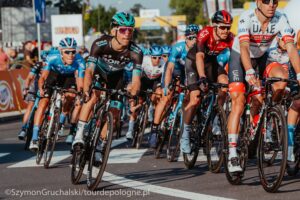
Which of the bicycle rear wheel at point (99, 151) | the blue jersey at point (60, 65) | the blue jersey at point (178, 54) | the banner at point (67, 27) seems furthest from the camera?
the banner at point (67, 27)

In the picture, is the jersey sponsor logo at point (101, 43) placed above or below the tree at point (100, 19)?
above

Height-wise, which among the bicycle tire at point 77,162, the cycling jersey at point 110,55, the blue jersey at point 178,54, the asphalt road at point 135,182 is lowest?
the asphalt road at point 135,182

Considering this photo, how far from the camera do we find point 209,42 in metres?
10.0

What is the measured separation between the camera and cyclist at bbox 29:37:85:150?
39.4 feet

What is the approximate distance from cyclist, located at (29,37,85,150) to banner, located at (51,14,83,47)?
26.7 m

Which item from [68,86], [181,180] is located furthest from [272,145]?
[68,86]

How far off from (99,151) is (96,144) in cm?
9

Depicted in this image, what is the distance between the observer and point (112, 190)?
336 inches

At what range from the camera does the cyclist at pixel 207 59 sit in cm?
978

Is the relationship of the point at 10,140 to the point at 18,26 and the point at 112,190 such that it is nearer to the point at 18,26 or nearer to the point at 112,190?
the point at 112,190

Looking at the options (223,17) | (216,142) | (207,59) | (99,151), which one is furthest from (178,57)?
(99,151)

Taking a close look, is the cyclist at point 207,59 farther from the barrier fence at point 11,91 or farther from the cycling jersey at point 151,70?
the barrier fence at point 11,91

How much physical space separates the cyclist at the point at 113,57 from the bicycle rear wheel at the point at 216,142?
1021 millimetres

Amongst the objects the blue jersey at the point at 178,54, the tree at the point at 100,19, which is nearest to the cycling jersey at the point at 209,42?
the blue jersey at the point at 178,54
